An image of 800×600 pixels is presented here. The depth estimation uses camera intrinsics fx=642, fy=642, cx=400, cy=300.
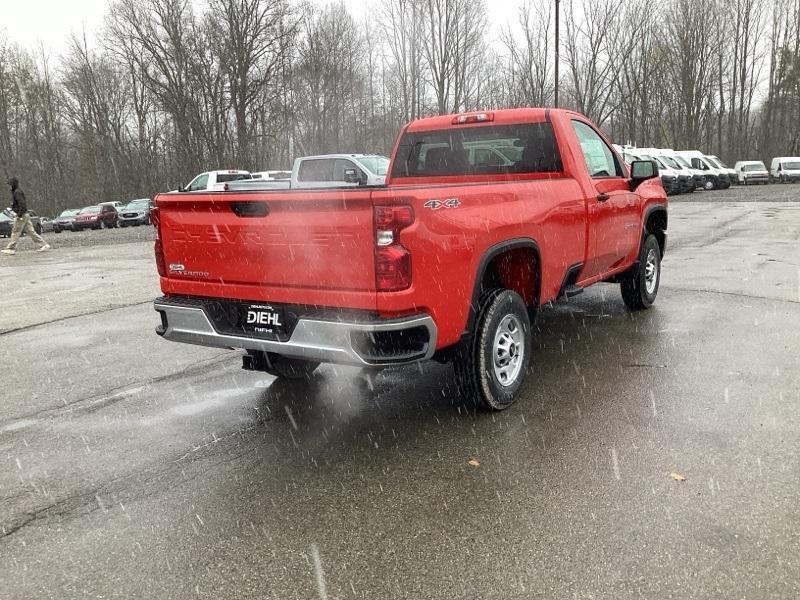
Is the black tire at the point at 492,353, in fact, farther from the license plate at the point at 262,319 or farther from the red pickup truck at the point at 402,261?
the license plate at the point at 262,319

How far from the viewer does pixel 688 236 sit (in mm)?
14484

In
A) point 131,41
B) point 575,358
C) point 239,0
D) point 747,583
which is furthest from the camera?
point 131,41

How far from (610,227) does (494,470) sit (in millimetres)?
3043

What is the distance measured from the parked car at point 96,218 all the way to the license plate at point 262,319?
35.2m

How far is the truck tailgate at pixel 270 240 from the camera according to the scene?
335cm

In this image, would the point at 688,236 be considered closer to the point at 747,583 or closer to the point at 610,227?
the point at 610,227

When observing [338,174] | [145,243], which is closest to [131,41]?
[145,243]

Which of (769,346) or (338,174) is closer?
(769,346)

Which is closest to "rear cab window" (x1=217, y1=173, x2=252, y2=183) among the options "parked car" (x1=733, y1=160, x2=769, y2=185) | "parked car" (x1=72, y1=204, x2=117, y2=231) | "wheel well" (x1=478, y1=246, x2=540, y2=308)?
"parked car" (x1=72, y1=204, x2=117, y2=231)

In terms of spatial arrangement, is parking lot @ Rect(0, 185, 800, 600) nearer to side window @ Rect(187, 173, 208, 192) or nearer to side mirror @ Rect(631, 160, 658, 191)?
side mirror @ Rect(631, 160, 658, 191)

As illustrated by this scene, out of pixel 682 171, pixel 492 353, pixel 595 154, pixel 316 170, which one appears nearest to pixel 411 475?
→ pixel 492 353

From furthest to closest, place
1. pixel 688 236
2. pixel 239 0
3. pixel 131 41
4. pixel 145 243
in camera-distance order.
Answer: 1. pixel 131 41
2. pixel 239 0
3. pixel 145 243
4. pixel 688 236

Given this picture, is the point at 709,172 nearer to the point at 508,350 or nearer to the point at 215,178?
the point at 215,178

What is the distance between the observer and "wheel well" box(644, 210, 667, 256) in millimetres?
7043
